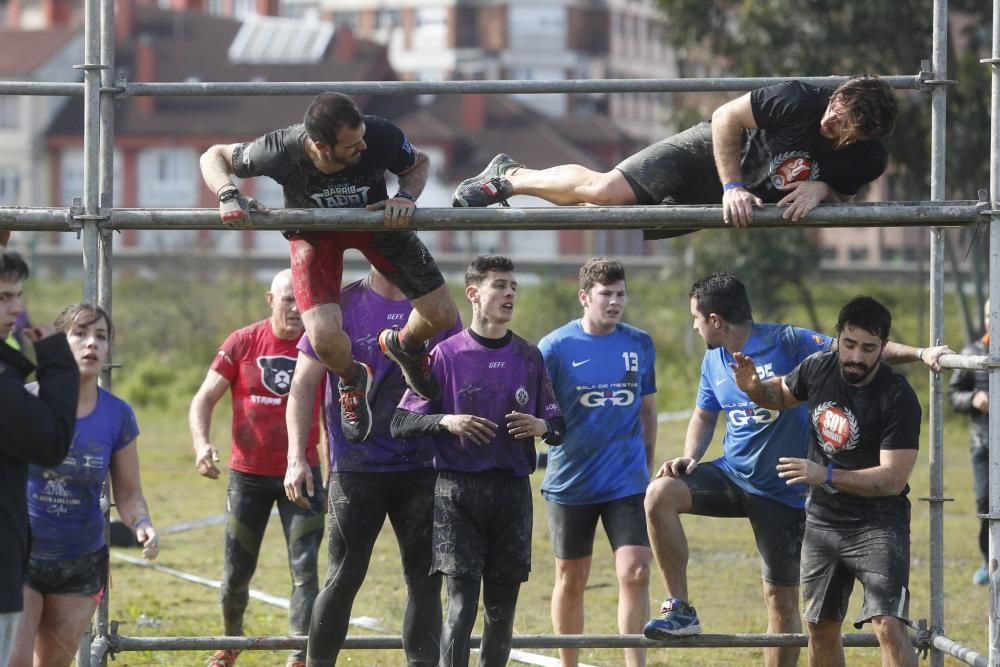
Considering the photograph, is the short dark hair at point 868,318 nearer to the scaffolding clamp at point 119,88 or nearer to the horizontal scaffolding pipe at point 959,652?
the horizontal scaffolding pipe at point 959,652

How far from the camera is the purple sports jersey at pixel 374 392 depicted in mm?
5941

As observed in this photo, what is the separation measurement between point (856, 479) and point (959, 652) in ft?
2.95

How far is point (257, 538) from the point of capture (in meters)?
7.22

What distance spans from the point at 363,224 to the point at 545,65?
67219 millimetres

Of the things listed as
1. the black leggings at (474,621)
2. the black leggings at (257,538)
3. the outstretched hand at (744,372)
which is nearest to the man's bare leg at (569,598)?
the black leggings at (474,621)

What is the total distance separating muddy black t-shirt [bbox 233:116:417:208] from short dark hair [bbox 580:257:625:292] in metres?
1.34

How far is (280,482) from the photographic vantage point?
7227 millimetres

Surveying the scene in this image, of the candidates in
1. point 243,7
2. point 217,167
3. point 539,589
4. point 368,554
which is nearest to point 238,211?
point 217,167

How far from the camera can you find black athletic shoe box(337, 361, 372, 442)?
5848 millimetres

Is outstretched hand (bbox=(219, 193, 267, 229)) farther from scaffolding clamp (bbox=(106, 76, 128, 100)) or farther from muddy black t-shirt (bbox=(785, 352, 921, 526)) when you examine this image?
muddy black t-shirt (bbox=(785, 352, 921, 526))

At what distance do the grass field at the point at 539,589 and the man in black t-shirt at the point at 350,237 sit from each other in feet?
7.07

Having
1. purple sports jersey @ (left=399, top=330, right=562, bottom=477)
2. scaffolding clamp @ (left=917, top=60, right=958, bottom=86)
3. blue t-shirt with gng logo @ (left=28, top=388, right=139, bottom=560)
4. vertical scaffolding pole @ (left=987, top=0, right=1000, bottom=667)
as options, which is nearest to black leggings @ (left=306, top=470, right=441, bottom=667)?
purple sports jersey @ (left=399, top=330, right=562, bottom=477)

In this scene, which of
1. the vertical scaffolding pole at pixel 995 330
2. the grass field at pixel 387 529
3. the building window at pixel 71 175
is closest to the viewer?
the vertical scaffolding pole at pixel 995 330

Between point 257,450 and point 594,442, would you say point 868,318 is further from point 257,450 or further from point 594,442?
point 257,450
